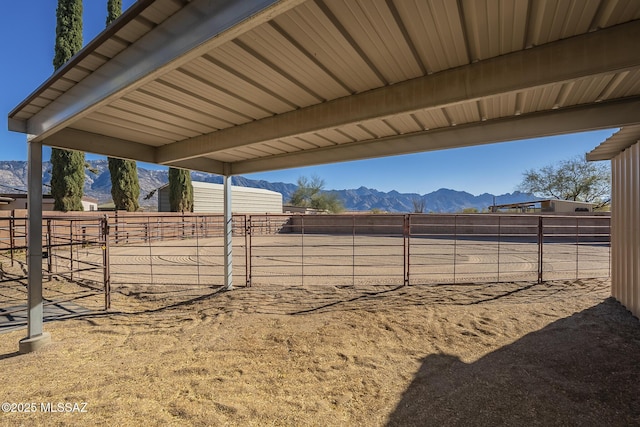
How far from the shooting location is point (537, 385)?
2.55 m

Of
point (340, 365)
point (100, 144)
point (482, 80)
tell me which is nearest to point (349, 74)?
point (482, 80)

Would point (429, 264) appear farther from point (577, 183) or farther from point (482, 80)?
point (577, 183)

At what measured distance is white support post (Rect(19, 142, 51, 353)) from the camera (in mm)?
3261

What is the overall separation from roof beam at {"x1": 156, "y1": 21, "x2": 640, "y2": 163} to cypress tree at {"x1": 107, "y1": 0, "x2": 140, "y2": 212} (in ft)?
55.4

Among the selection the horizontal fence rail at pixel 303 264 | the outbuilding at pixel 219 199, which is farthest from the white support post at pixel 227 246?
the outbuilding at pixel 219 199

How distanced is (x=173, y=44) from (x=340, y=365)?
295 centimetres

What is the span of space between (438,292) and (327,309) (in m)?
2.22

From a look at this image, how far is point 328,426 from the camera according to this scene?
2.11 m

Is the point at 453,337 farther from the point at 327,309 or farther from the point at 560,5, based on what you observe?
the point at 560,5

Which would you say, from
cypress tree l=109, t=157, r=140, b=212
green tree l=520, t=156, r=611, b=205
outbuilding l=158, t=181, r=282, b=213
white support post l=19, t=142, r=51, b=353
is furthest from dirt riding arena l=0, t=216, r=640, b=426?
green tree l=520, t=156, r=611, b=205

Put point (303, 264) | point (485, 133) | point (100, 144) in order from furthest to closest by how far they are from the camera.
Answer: point (303, 264), point (100, 144), point (485, 133)

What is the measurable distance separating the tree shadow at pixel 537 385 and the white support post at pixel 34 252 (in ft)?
12.7

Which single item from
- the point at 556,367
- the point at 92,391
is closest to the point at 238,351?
the point at 92,391

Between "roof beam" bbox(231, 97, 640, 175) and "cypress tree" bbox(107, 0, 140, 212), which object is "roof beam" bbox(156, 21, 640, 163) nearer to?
"roof beam" bbox(231, 97, 640, 175)
